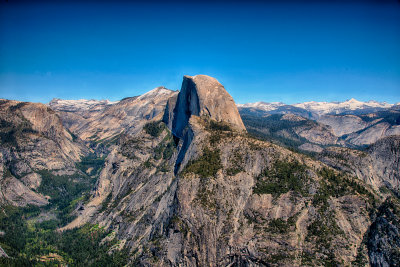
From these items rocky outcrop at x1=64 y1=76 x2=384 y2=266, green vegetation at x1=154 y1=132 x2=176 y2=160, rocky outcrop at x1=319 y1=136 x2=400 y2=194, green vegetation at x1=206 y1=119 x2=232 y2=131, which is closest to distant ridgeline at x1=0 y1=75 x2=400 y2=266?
rocky outcrop at x1=64 y1=76 x2=384 y2=266

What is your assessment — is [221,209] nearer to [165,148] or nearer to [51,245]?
[165,148]

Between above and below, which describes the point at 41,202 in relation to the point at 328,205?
below

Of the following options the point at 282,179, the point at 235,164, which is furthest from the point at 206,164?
the point at 282,179

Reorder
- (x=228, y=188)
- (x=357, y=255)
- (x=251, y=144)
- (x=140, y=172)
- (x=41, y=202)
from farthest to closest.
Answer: (x=41, y=202) → (x=140, y=172) → (x=251, y=144) → (x=228, y=188) → (x=357, y=255)

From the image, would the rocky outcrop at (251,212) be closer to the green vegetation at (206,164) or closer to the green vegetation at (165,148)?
the green vegetation at (206,164)

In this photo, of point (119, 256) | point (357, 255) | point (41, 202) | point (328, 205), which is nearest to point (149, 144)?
point (119, 256)

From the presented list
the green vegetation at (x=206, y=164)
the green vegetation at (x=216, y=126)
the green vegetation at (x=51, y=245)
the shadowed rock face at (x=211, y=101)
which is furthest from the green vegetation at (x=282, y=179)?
the green vegetation at (x=51, y=245)

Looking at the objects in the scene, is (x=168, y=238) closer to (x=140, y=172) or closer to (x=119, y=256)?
(x=119, y=256)

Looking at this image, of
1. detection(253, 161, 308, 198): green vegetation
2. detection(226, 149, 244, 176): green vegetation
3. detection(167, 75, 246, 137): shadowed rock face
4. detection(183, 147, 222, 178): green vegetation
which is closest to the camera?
detection(253, 161, 308, 198): green vegetation

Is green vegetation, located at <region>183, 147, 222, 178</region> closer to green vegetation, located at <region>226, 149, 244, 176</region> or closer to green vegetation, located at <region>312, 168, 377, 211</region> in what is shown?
green vegetation, located at <region>226, 149, 244, 176</region>
